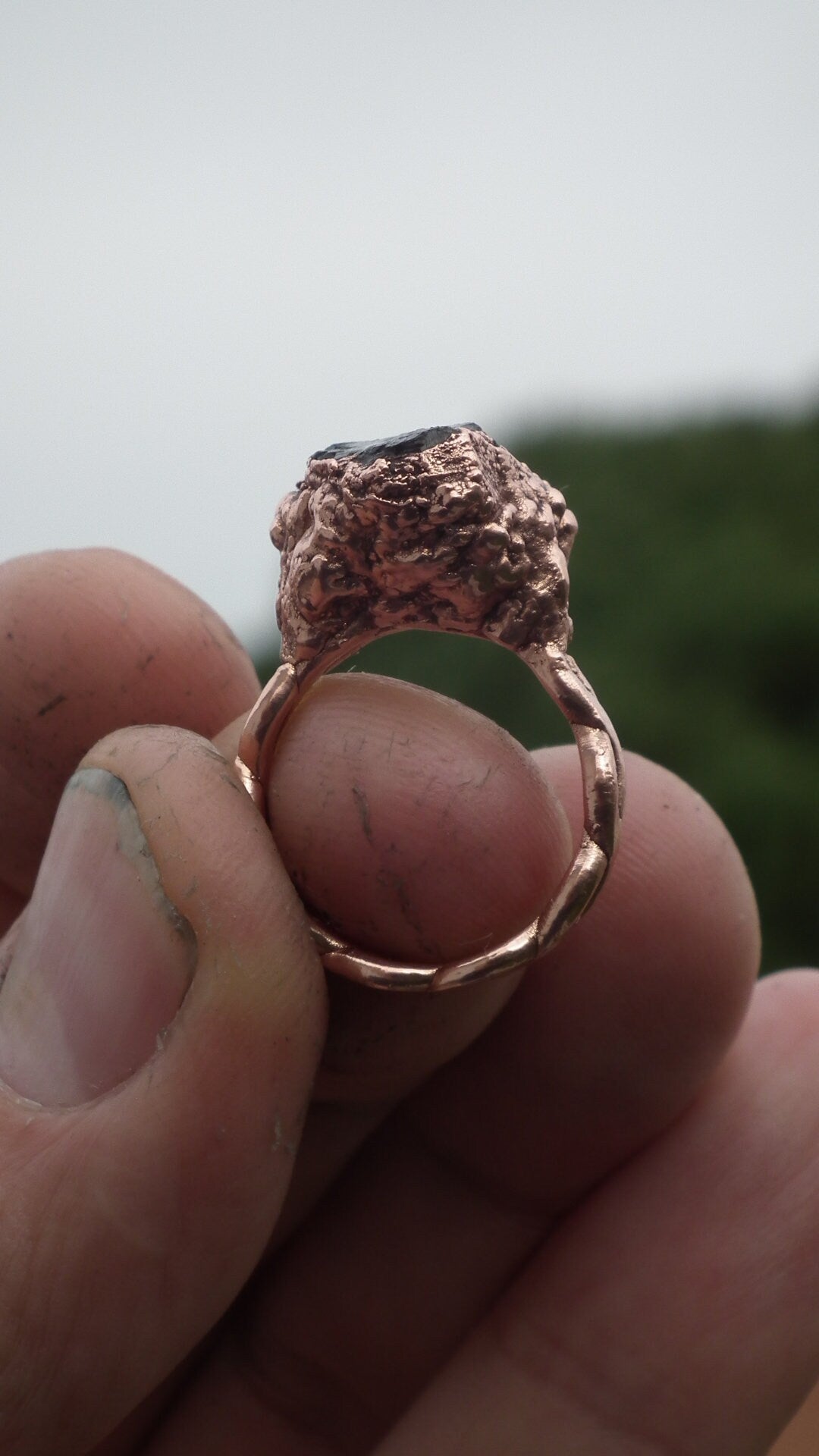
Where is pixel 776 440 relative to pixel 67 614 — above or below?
below

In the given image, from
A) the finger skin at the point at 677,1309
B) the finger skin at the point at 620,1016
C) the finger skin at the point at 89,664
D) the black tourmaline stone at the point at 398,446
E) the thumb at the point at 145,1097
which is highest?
the black tourmaline stone at the point at 398,446

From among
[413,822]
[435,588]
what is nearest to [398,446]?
[435,588]

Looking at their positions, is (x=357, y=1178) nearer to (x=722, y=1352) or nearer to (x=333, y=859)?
(x=722, y=1352)

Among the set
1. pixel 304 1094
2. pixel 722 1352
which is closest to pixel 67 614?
pixel 304 1094

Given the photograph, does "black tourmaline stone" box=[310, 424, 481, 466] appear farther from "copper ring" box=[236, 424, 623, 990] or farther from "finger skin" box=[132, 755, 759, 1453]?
"finger skin" box=[132, 755, 759, 1453]

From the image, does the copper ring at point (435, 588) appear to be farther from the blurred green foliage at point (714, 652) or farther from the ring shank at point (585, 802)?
the blurred green foliage at point (714, 652)

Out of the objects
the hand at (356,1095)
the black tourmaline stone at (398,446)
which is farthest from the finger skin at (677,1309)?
the black tourmaline stone at (398,446)

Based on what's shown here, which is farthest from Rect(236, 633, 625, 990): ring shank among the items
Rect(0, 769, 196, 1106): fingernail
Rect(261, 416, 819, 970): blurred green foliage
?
Rect(261, 416, 819, 970): blurred green foliage
